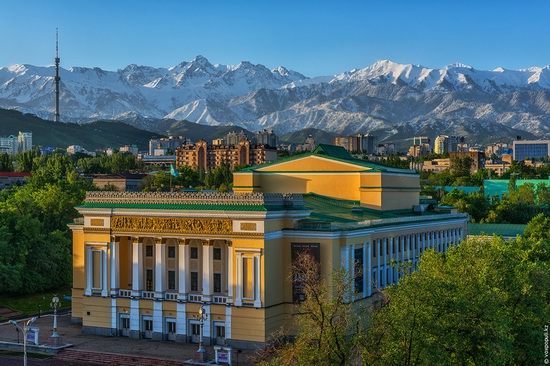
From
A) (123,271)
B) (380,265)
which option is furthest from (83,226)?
(380,265)

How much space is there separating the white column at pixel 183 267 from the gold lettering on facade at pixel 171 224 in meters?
0.93

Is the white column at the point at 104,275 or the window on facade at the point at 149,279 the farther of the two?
the white column at the point at 104,275

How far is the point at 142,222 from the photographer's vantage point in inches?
2039

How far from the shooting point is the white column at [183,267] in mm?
50703

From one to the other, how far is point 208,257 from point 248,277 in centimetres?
297

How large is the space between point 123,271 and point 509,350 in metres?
27.3

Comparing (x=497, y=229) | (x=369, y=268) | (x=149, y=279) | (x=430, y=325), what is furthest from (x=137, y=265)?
(x=497, y=229)

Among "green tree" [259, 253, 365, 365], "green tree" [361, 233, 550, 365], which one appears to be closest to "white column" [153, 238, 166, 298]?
"green tree" [361, 233, 550, 365]

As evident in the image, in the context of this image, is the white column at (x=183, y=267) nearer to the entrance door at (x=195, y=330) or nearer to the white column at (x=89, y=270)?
the entrance door at (x=195, y=330)

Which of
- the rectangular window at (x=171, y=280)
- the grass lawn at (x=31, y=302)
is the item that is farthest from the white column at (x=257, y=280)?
the grass lawn at (x=31, y=302)

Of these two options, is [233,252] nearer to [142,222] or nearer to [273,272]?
[273,272]

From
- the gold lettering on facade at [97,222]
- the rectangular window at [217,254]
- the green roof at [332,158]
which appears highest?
the green roof at [332,158]

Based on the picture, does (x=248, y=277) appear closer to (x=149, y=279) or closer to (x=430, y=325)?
(x=149, y=279)

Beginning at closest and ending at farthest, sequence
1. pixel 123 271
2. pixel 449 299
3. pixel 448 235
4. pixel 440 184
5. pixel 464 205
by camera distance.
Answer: pixel 449 299
pixel 123 271
pixel 448 235
pixel 464 205
pixel 440 184
